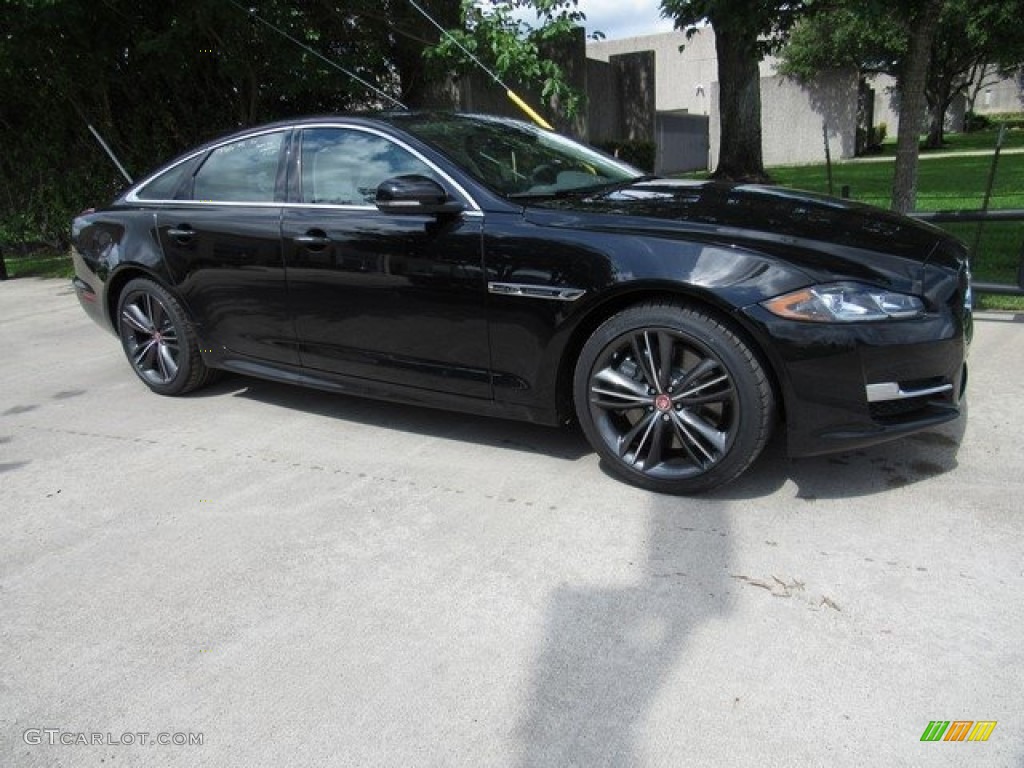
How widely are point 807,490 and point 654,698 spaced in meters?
1.51

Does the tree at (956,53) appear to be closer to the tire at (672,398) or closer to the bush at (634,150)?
the bush at (634,150)

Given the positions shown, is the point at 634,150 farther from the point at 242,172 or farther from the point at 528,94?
the point at 242,172

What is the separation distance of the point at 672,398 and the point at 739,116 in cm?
1255

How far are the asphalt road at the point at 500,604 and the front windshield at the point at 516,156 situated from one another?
4.24ft

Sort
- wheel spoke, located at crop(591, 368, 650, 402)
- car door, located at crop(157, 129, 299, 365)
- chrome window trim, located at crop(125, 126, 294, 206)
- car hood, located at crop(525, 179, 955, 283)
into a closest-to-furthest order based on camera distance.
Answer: car hood, located at crop(525, 179, 955, 283), wheel spoke, located at crop(591, 368, 650, 402), car door, located at crop(157, 129, 299, 365), chrome window trim, located at crop(125, 126, 294, 206)

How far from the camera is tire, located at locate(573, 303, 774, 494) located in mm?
3232

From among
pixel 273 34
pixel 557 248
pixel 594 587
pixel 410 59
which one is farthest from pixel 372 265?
pixel 410 59

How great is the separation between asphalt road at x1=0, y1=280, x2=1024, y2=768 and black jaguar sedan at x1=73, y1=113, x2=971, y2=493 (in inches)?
14.6

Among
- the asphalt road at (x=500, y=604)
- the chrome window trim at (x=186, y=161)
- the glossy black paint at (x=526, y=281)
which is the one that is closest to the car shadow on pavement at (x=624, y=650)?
the asphalt road at (x=500, y=604)

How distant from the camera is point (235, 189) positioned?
463 centimetres

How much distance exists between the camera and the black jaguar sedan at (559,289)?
124 inches

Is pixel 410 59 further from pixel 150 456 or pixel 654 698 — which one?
pixel 654 698

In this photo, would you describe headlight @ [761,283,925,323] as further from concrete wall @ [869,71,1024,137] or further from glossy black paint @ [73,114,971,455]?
concrete wall @ [869,71,1024,137]

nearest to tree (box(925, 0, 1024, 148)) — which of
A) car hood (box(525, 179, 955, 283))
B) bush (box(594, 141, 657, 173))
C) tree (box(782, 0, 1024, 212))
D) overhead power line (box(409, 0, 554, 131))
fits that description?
tree (box(782, 0, 1024, 212))
